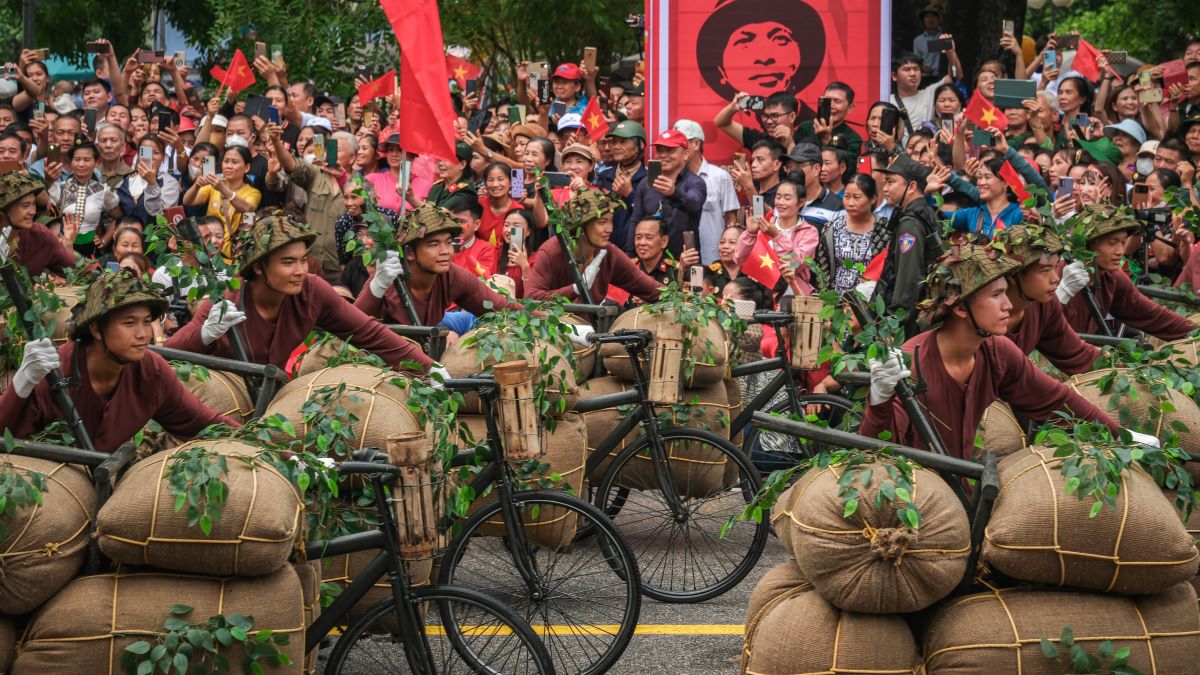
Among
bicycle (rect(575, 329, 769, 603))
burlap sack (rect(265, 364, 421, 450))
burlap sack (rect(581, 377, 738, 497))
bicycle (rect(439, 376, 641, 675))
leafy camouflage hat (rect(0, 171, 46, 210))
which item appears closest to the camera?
burlap sack (rect(265, 364, 421, 450))

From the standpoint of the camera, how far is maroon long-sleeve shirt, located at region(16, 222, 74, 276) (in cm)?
986

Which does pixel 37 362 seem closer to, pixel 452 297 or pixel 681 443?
pixel 681 443

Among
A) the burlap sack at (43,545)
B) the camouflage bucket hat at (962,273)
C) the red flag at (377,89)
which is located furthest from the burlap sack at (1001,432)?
the red flag at (377,89)

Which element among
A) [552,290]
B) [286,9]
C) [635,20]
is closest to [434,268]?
[552,290]

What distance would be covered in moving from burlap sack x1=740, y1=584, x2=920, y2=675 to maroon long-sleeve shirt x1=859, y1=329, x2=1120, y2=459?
40.7 inches

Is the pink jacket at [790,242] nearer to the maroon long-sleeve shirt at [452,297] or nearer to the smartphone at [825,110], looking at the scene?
the smartphone at [825,110]

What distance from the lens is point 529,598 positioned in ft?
21.7

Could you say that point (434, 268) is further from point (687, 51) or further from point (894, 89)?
point (894, 89)

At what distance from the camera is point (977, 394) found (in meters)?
6.22

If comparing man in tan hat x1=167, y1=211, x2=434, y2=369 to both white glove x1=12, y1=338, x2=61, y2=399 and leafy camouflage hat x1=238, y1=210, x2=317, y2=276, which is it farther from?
white glove x1=12, y1=338, x2=61, y2=399

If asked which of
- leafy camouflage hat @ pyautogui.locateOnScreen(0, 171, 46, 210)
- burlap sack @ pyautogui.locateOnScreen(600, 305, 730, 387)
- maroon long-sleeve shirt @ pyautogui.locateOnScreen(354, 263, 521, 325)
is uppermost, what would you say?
leafy camouflage hat @ pyautogui.locateOnScreen(0, 171, 46, 210)

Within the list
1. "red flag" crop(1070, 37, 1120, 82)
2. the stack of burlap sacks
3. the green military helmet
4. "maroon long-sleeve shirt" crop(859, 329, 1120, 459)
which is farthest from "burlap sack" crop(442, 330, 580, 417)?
"red flag" crop(1070, 37, 1120, 82)

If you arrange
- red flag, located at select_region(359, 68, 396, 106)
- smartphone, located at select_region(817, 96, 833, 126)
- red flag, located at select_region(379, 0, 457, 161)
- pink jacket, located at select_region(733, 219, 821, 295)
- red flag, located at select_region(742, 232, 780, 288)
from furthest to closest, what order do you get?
1. red flag, located at select_region(359, 68, 396, 106)
2. smartphone, located at select_region(817, 96, 833, 126)
3. red flag, located at select_region(379, 0, 457, 161)
4. pink jacket, located at select_region(733, 219, 821, 295)
5. red flag, located at select_region(742, 232, 780, 288)

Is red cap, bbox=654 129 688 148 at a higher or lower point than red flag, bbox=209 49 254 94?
lower
